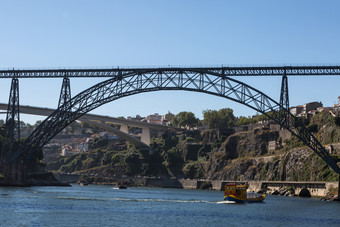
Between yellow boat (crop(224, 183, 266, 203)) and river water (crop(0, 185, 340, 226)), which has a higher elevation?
yellow boat (crop(224, 183, 266, 203))

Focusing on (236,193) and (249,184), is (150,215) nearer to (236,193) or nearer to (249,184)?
(236,193)

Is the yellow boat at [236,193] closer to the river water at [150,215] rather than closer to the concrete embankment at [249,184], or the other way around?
the river water at [150,215]

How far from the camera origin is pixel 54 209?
202 ft

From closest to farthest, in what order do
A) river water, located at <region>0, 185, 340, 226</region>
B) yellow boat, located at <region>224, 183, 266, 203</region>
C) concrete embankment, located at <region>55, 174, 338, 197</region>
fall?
river water, located at <region>0, 185, 340, 226</region> < yellow boat, located at <region>224, 183, 266, 203</region> < concrete embankment, located at <region>55, 174, 338, 197</region>

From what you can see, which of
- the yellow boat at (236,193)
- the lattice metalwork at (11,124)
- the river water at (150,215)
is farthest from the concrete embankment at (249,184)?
the lattice metalwork at (11,124)

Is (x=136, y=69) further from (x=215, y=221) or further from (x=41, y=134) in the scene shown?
(x=215, y=221)

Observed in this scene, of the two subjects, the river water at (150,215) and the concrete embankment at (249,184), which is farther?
the concrete embankment at (249,184)

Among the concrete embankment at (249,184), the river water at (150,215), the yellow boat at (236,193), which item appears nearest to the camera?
the river water at (150,215)

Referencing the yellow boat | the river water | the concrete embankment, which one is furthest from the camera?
the concrete embankment

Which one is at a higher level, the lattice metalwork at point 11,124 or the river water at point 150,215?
the lattice metalwork at point 11,124

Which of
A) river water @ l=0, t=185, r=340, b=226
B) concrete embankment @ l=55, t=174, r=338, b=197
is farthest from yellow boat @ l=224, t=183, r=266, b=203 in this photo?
concrete embankment @ l=55, t=174, r=338, b=197

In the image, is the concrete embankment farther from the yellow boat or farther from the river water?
the river water

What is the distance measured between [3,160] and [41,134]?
9.11 m

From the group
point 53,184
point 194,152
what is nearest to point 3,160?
point 53,184
